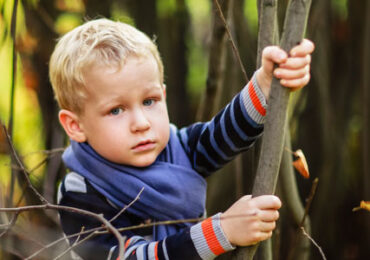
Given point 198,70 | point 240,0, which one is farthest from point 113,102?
point 198,70

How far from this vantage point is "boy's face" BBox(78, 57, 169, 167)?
58.9 inches

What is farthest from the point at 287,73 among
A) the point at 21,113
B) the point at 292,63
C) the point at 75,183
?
the point at 21,113

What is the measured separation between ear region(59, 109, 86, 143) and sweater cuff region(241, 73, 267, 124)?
20.0 inches

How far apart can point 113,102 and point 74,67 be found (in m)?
0.16

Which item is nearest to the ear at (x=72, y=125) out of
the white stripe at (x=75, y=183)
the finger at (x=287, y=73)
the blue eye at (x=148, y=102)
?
the white stripe at (x=75, y=183)

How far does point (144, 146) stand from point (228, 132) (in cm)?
25

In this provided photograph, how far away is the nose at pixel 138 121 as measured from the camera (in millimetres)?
1491

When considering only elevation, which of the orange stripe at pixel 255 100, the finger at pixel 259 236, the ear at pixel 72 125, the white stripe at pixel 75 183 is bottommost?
the white stripe at pixel 75 183

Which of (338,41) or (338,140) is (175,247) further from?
(338,41)

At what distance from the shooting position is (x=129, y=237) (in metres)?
1.55

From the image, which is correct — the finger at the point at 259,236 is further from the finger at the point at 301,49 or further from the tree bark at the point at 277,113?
the finger at the point at 301,49

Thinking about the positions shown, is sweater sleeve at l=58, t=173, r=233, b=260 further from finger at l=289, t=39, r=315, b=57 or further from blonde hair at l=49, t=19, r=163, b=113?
finger at l=289, t=39, r=315, b=57

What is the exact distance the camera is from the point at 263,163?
44.8 inches

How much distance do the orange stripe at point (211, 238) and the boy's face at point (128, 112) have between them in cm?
31
